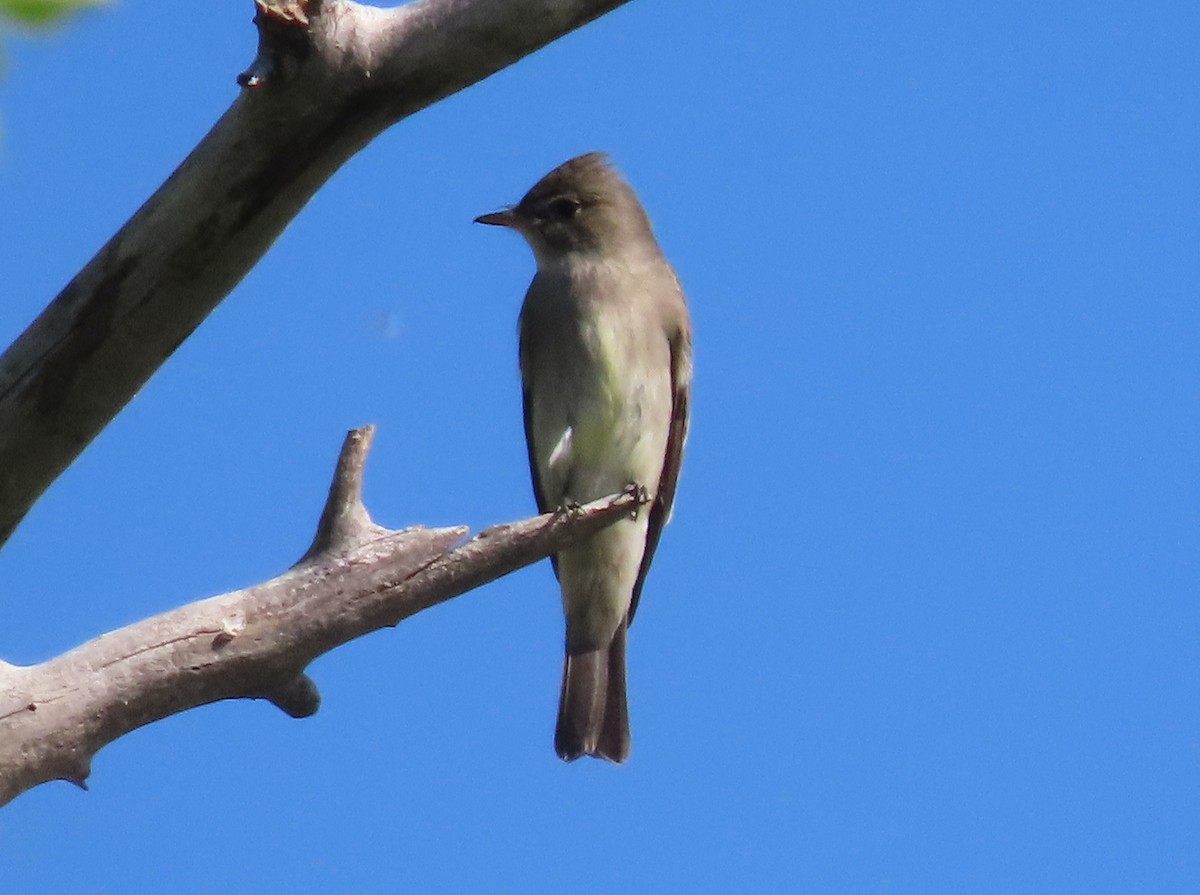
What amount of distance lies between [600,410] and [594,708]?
116cm

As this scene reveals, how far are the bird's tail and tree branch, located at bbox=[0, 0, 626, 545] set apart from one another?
112 inches

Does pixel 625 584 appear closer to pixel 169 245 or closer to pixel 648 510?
pixel 648 510

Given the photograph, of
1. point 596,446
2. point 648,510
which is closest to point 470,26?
point 596,446

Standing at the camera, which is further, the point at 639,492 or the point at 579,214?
the point at 579,214

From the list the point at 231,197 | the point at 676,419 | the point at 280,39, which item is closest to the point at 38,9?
the point at 280,39

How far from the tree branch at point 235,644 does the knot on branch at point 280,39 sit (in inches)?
40.8

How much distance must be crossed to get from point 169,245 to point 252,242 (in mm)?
191

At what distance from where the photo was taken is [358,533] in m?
4.29

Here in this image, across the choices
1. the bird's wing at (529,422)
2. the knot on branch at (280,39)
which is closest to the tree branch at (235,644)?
the knot on branch at (280,39)

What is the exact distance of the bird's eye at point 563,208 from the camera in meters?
6.99

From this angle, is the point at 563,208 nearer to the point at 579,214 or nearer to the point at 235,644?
the point at 579,214

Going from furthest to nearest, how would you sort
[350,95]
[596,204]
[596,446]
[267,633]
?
[596,204] < [596,446] < [267,633] < [350,95]

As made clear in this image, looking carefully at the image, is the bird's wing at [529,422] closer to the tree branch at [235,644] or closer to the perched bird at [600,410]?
the perched bird at [600,410]

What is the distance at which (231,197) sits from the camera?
396 cm
